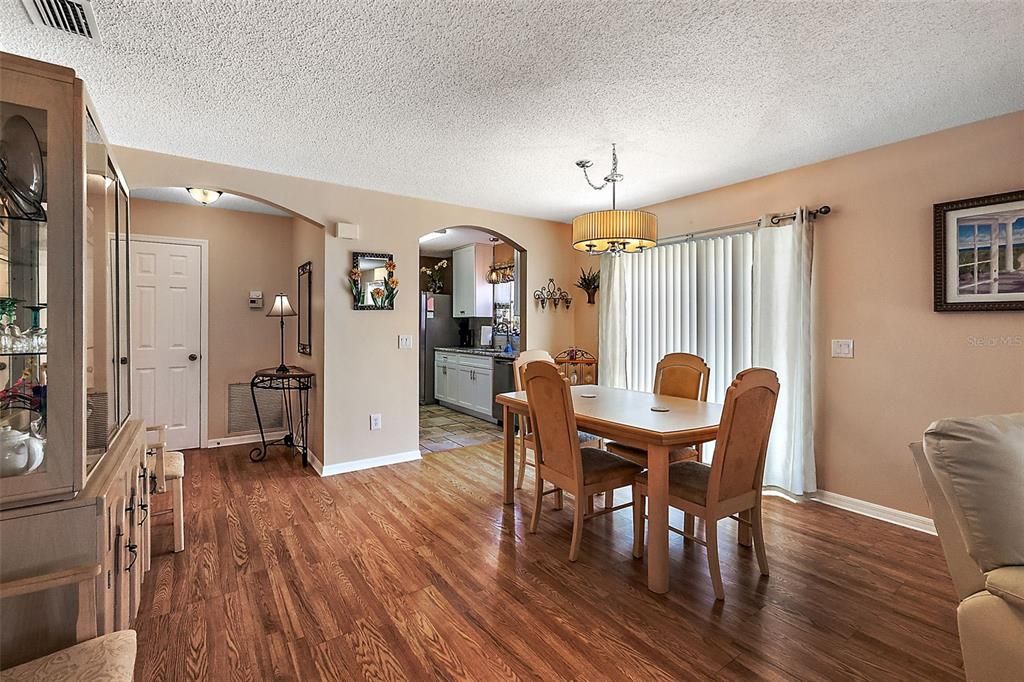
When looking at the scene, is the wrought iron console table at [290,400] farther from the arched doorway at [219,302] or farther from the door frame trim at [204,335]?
the door frame trim at [204,335]

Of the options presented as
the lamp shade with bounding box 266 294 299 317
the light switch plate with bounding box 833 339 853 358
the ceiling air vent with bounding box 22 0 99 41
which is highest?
the ceiling air vent with bounding box 22 0 99 41

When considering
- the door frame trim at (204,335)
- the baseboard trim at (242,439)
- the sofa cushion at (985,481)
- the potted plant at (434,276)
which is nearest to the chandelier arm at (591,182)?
the sofa cushion at (985,481)

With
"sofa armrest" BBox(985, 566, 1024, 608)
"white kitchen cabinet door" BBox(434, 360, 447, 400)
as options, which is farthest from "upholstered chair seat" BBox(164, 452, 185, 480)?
"white kitchen cabinet door" BBox(434, 360, 447, 400)

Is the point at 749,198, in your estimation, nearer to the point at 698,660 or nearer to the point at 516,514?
the point at 516,514

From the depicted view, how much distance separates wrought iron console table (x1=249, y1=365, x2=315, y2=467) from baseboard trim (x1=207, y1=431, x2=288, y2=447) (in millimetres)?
52

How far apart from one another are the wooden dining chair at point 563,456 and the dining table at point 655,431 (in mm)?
87

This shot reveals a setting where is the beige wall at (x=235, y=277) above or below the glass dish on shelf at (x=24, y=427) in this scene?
above

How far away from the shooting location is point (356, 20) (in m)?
1.79

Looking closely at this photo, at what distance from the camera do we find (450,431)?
5.47 meters

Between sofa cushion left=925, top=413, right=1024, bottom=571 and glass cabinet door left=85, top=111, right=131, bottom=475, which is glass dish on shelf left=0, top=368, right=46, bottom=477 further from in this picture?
sofa cushion left=925, top=413, right=1024, bottom=571

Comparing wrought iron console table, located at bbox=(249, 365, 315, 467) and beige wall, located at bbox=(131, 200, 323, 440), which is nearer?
wrought iron console table, located at bbox=(249, 365, 315, 467)

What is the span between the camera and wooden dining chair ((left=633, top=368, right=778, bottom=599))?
2.10m

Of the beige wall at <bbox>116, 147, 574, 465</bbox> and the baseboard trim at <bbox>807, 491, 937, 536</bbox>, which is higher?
the beige wall at <bbox>116, 147, 574, 465</bbox>

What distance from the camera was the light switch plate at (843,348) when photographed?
3156mm
